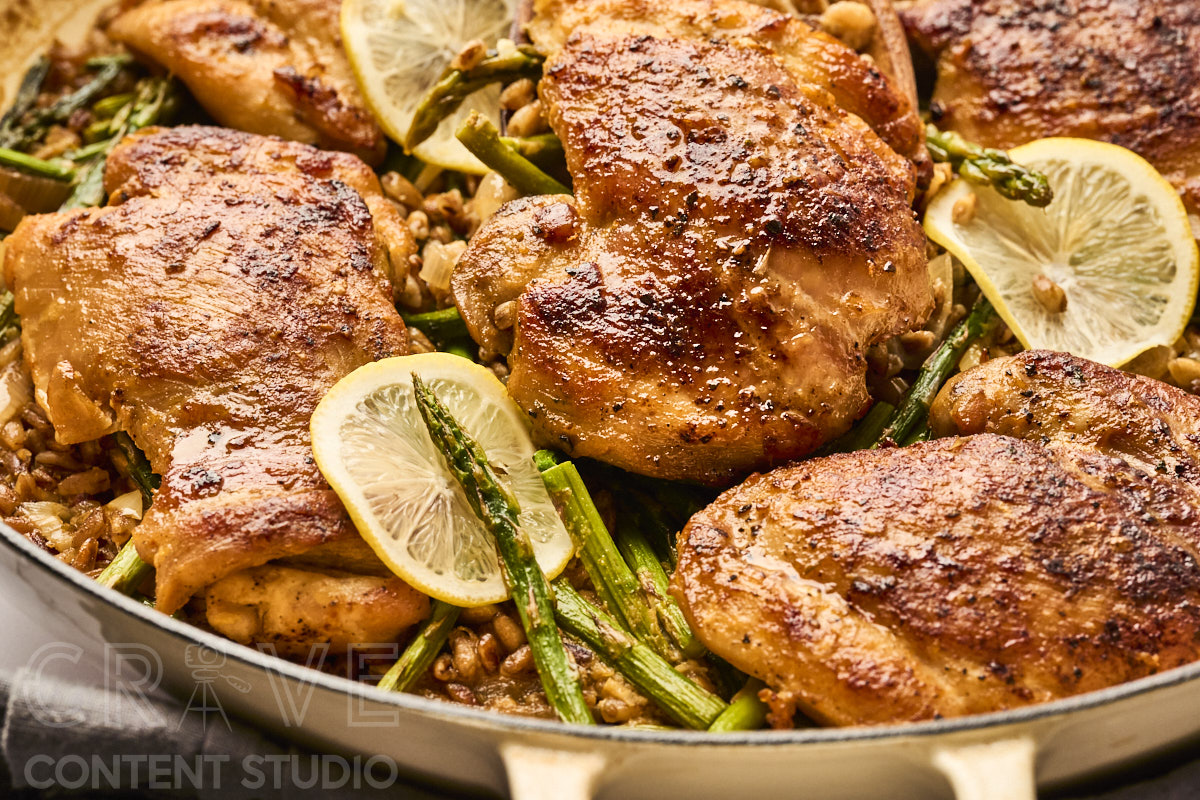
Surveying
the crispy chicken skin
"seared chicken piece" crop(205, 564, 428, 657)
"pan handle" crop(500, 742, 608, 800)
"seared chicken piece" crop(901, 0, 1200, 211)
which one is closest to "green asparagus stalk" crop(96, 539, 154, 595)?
"seared chicken piece" crop(205, 564, 428, 657)

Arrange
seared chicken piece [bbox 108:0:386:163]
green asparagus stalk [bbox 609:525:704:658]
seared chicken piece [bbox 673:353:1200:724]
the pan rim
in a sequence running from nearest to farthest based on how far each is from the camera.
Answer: the pan rim < seared chicken piece [bbox 673:353:1200:724] < green asparagus stalk [bbox 609:525:704:658] < seared chicken piece [bbox 108:0:386:163]

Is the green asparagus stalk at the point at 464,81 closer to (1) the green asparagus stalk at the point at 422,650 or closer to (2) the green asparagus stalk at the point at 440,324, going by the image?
(2) the green asparagus stalk at the point at 440,324

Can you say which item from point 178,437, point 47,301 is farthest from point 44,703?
point 47,301

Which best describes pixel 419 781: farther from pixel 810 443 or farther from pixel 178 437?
pixel 810 443

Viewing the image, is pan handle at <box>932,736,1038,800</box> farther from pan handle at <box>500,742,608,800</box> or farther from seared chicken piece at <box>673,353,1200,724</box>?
pan handle at <box>500,742,608,800</box>

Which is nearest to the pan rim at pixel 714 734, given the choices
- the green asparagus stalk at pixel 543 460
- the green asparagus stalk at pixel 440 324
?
the green asparagus stalk at pixel 543 460
